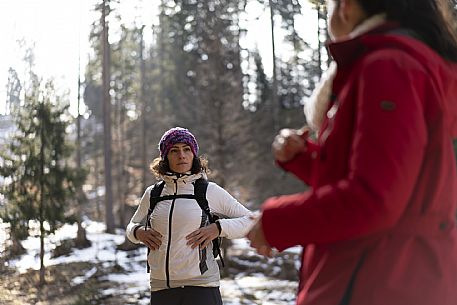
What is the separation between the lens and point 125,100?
32.1 meters

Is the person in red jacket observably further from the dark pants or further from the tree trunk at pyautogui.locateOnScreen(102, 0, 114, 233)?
the tree trunk at pyautogui.locateOnScreen(102, 0, 114, 233)

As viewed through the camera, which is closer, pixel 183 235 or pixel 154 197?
pixel 183 235

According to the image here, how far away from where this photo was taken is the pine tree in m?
13.4

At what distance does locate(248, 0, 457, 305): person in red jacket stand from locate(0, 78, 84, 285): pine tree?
1215 cm

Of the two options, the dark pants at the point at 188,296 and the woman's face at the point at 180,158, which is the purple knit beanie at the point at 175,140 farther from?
the dark pants at the point at 188,296

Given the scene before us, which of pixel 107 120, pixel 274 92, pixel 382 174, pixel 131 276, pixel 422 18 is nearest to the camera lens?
pixel 382 174

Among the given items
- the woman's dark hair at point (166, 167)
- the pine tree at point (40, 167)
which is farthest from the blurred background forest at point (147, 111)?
the woman's dark hair at point (166, 167)

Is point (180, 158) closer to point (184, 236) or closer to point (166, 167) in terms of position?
point (166, 167)

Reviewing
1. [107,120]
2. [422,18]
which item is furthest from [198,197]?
[107,120]

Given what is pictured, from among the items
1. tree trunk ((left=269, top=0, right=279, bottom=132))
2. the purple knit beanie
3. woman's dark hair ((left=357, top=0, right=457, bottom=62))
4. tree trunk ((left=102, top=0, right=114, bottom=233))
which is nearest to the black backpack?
the purple knit beanie

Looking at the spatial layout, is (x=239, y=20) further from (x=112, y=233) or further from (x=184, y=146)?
(x=184, y=146)

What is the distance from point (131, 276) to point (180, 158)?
14212mm

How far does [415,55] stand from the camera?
51.4 inches

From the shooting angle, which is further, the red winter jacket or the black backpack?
the black backpack
